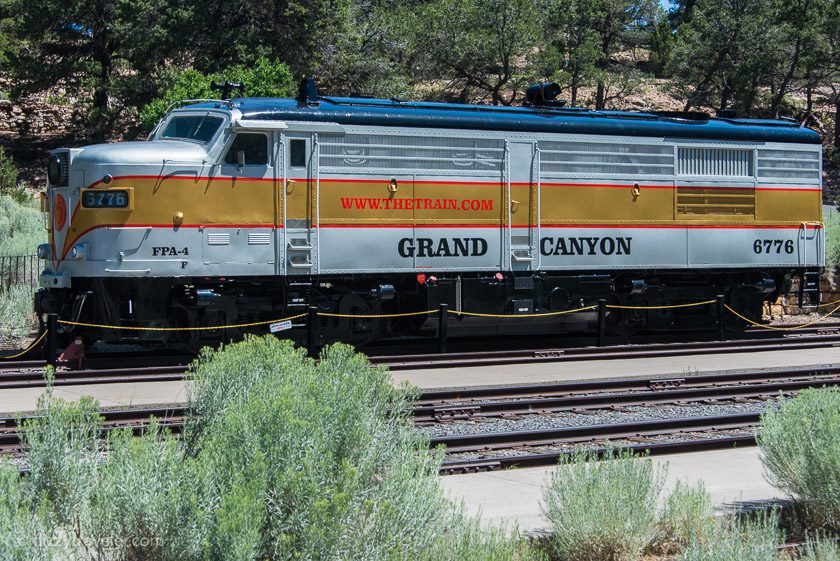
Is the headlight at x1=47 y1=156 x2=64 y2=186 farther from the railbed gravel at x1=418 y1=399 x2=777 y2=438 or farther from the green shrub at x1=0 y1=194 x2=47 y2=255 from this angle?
the green shrub at x1=0 y1=194 x2=47 y2=255

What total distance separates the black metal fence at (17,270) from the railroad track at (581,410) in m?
11.7

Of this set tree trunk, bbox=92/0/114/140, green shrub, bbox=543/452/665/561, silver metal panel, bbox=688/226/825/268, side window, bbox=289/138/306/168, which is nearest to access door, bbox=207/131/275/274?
side window, bbox=289/138/306/168

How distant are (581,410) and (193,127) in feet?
23.4

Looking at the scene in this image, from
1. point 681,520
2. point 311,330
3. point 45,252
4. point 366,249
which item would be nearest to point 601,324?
point 366,249

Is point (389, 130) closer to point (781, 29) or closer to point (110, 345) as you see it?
point (110, 345)

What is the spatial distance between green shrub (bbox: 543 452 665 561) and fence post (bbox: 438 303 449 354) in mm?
9472

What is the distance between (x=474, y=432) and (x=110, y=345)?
27.1 feet

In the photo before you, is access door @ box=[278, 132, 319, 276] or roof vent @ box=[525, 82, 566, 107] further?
roof vent @ box=[525, 82, 566, 107]

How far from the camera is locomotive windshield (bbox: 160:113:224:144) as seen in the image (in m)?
15.2

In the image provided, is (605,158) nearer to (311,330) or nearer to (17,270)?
(311,330)

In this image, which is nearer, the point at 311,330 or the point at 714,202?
the point at 311,330

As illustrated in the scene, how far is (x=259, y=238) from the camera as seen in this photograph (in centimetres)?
1523

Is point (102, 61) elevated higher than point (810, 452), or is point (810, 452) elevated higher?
point (102, 61)

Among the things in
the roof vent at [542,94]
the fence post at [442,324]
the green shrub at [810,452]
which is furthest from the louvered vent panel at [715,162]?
the green shrub at [810,452]
